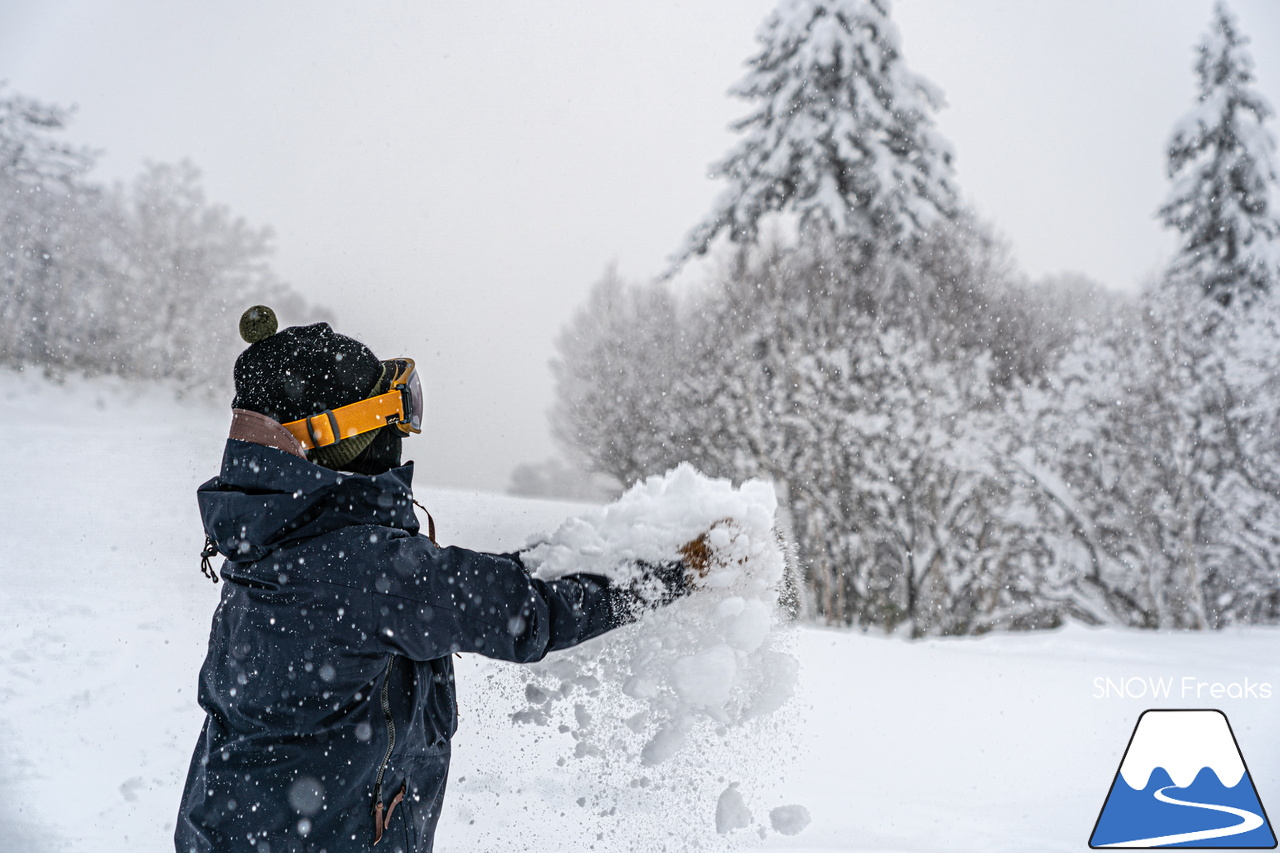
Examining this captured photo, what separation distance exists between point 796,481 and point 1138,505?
15.2 feet

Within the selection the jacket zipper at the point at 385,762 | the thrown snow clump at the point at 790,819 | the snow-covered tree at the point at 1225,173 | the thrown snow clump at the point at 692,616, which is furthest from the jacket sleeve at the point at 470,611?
the snow-covered tree at the point at 1225,173

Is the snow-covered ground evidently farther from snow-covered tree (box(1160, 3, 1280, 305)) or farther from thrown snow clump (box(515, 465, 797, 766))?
snow-covered tree (box(1160, 3, 1280, 305))

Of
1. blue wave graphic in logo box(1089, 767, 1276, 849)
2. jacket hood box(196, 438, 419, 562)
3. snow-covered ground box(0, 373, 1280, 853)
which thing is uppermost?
jacket hood box(196, 438, 419, 562)

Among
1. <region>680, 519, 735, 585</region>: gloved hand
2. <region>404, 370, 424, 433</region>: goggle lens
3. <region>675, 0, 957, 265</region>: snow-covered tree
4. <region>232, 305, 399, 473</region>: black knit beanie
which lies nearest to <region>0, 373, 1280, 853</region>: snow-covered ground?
<region>680, 519, 735, 585</region>: gloved hand

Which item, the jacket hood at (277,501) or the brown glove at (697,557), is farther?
the brown glove at (697,557)

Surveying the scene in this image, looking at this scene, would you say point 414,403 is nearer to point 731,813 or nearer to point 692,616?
point 692,616

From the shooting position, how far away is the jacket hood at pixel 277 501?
49.2 inches

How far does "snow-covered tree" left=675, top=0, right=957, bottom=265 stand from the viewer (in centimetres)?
1382

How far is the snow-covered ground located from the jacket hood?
2.61 ft

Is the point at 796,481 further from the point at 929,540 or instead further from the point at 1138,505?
the point at 1138,505

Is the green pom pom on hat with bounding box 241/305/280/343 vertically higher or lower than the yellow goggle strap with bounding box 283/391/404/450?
higher

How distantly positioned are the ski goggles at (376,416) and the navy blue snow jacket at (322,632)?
0.09 meters

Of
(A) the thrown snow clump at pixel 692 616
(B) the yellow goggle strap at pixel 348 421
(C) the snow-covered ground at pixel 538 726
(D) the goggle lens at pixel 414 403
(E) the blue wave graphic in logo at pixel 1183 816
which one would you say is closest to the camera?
(B) the yellow goggle strap at pixel 348 421

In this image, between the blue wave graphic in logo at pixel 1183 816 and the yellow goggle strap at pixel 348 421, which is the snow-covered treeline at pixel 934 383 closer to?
the blue wave graphic in logo at pixel 1183 816
